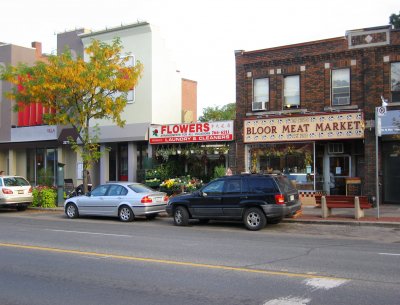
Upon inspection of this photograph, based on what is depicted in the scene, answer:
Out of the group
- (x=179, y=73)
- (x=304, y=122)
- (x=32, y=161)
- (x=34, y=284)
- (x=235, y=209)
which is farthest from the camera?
(x=32, y=161)

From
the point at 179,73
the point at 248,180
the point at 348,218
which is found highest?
Answer: the point at 179,73

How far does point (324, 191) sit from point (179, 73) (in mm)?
11234

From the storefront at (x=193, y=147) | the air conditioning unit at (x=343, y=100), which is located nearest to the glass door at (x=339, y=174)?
the air conditioning unit at (x=343, y=100)

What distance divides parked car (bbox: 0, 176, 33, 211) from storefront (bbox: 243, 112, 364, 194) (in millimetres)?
10847

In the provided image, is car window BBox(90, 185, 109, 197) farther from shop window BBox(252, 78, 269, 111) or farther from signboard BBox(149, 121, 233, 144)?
shop window BBox(252, 78, 269, 111)

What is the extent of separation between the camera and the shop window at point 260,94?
22.5 metres

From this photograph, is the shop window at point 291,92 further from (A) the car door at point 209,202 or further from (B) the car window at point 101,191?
(B) the car window at point 101,191

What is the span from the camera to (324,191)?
21.5 m

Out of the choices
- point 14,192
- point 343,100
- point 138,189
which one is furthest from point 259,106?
→ point 14,192

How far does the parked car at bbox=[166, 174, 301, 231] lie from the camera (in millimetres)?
14586

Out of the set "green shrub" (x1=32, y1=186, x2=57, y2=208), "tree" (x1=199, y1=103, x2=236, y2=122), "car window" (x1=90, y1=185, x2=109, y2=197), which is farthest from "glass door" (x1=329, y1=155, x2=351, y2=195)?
"tree" (x1=199, y1=103, x2=236, y2=122)

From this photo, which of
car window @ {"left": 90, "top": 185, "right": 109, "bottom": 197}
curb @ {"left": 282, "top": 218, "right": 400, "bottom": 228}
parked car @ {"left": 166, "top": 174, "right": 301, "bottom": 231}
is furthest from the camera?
car window @ {"left": 90, "top": 185, "right": 109, "bottom": 197}

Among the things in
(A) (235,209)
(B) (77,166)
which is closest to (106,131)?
(B) (77,166)

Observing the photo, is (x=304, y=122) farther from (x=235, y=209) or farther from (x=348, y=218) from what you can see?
(x=235, y=209)
